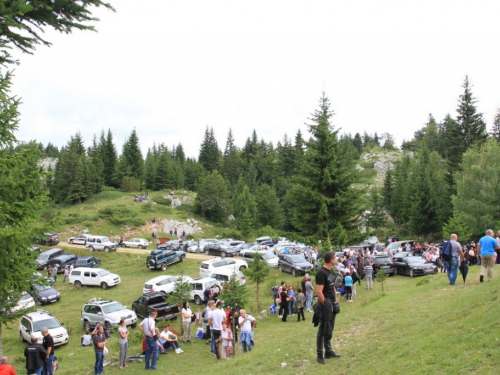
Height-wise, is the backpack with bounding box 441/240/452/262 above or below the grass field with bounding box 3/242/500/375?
above

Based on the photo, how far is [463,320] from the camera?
825 centimetres

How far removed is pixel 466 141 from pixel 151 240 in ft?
168

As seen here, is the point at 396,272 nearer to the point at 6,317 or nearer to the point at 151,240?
the point at 6,317

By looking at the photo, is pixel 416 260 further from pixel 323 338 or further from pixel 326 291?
pixel 326 291

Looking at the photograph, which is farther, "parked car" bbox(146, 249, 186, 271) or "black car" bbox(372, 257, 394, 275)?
"parked car" bbox(146, 249, 186, 271)

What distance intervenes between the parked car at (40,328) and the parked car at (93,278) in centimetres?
1064

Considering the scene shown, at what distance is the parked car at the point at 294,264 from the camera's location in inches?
1130

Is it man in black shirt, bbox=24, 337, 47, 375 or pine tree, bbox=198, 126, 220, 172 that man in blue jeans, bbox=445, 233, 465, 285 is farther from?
pine tree, bbox=198, 126, 220, 172

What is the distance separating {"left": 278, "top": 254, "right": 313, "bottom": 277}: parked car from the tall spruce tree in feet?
10.8

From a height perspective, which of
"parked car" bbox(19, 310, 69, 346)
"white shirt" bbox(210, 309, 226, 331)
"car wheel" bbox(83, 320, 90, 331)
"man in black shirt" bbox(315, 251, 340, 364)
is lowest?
"car wheel" bbox(83, 320, 90, 331)

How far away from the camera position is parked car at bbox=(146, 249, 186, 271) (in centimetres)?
3594

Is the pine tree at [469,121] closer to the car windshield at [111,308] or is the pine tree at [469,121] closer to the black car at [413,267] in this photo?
the black car at [413,267]

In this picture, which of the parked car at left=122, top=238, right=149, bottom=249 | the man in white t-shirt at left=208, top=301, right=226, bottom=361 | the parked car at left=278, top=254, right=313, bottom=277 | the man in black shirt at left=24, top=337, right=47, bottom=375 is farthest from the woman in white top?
the parked car at left=122, top=238, right=149, bottom=249

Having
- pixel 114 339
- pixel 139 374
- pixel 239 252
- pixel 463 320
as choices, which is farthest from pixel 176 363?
pixel 239 252
